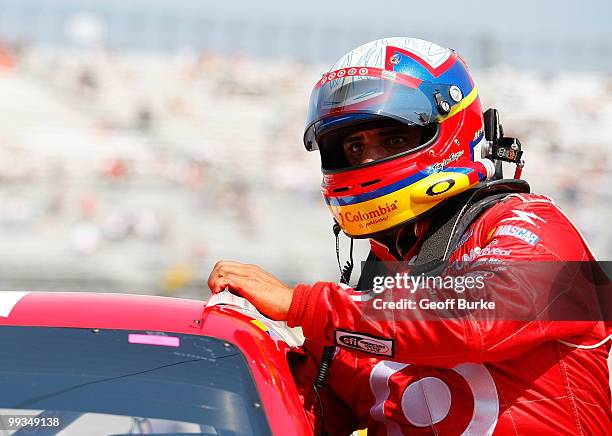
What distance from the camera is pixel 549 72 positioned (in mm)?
16906

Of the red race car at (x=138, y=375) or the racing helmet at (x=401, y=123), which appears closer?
the red race car at (x=138, y=375)

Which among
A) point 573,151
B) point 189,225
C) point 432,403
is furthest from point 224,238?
point 432,403

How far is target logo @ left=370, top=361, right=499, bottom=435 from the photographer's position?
2232 mm

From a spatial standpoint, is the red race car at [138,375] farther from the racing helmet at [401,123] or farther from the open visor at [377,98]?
the open visor at [377,98]

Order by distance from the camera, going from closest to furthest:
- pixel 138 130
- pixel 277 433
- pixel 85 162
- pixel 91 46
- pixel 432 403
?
pixel 277 433 → pixel 432 403 → pixel 85 162 → pixel 138 130 → pixel 91 46

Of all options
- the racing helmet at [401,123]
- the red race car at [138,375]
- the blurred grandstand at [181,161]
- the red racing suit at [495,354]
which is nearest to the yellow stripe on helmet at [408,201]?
the racing helmet at [401,123]

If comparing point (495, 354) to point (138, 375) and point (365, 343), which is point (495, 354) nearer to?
point (365, 343)

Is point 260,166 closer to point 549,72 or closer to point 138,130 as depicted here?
point 138,130

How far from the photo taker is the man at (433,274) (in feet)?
6.82

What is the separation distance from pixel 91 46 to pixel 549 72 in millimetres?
8169

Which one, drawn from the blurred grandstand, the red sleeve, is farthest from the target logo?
the blurred grandstand

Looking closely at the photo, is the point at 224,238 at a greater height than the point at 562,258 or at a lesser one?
lesser

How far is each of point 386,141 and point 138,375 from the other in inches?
44.0

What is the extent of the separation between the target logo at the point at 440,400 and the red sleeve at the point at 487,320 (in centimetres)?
17
